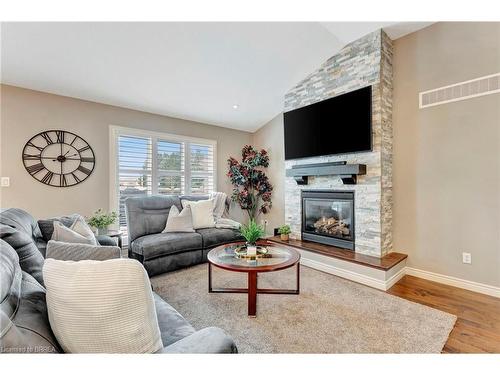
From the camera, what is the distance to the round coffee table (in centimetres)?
202

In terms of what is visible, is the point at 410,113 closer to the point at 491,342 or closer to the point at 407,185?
the point at 407,185

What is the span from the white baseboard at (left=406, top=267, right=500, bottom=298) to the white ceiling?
9.68 feet

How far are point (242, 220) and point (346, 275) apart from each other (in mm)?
2822

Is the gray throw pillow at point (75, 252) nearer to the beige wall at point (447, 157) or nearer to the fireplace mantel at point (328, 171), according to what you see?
the fireplace mantel at point (328, 171)

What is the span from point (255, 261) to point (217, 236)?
1.34 metres

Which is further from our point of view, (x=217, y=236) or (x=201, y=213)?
(x=201, y=213)

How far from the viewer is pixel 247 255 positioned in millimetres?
2318

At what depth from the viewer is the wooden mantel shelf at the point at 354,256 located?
2638mm

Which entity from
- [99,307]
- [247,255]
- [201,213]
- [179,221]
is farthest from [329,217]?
[99,307]

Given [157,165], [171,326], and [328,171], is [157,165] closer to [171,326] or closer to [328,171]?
[328,171]

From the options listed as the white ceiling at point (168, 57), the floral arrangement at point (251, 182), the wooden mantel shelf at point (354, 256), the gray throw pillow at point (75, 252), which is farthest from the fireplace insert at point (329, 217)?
the gray throw pillow at point (75, 252)

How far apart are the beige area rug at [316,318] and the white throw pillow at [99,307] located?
1069mm

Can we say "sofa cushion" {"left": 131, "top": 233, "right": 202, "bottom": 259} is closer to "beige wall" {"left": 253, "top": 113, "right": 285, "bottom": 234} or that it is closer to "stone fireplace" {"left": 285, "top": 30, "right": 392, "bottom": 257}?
"stone fireplace" {"left": 285, "top": 30, "right": 392, "bottom": 257}

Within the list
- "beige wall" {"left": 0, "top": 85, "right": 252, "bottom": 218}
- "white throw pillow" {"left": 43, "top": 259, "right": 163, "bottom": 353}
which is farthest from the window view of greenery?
"white throw pillow" {"left": 43, "top": 259, "right": 163, "bottom": 353}
